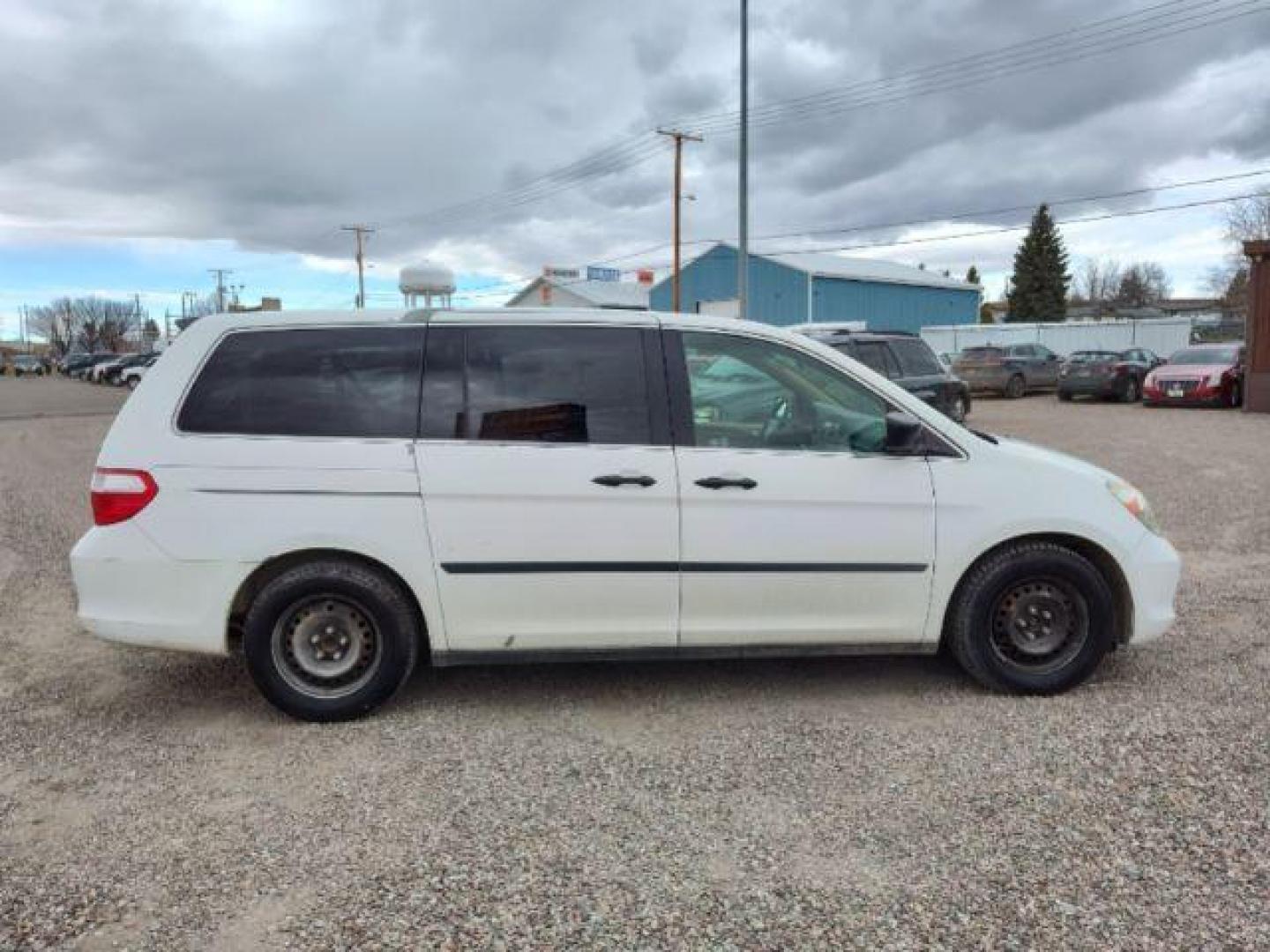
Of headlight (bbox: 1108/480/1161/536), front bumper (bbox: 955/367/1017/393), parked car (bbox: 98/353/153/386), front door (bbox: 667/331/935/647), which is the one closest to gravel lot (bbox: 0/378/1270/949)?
front door (bbox: 667/331/935/647)

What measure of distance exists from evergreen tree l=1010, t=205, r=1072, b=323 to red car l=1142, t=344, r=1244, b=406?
147 feet

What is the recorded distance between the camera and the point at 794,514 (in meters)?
3.98

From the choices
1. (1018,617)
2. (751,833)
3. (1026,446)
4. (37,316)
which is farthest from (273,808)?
(37,316)

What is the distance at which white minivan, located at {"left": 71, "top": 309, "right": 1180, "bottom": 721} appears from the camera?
3.89m

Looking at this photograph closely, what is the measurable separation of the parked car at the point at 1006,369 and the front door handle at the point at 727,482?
23.2m

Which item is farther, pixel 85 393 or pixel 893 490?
pixel 85 393

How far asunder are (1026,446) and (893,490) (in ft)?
3.28

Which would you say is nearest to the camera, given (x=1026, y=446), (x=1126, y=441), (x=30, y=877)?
(x=30, y=877)

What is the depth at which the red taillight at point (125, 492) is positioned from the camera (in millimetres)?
3863

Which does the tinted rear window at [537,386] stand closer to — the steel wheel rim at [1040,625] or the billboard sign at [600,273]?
the steel wheel rim at [1040,625]

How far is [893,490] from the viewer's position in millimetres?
4031

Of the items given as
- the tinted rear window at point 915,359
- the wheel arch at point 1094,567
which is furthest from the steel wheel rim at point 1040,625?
the tinted rear window at point 915,359

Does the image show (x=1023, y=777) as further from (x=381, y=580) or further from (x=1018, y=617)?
(x=381, y=580)

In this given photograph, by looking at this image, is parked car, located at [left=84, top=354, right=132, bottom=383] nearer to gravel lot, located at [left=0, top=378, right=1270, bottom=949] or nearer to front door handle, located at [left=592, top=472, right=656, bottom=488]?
gravel lot, located at [left=0, top=378, right=1270, bottom=949]
